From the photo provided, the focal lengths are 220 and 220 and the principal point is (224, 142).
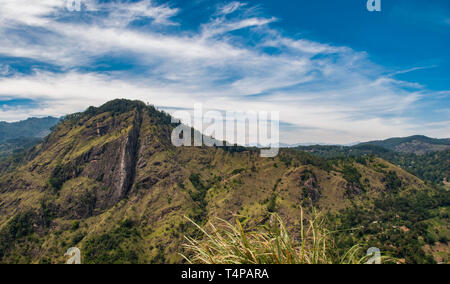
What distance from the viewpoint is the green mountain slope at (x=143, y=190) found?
249 ft

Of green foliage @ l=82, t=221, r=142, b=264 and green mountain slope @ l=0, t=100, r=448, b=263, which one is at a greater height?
green mountain slope @ l=0, t=100, r=448, b=263

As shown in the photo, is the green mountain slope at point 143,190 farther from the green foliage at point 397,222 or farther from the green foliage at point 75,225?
the green foliage at point 397,222

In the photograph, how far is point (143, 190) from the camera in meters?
99.4

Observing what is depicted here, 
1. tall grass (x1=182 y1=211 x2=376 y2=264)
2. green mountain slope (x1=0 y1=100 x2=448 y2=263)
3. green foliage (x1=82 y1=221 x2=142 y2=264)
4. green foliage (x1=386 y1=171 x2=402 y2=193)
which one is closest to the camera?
tall grass (x1=182 y1=211 x2=376 y2=264)

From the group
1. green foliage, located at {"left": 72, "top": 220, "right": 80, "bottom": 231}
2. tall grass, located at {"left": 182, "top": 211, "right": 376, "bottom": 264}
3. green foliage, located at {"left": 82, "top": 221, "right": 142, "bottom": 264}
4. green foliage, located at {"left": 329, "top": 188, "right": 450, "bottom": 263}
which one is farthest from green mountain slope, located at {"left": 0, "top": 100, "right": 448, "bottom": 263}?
tall grass, located at {"left": 182, "top": 211, "right": 376, "bottom": 264}

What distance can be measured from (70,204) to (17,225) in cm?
1627

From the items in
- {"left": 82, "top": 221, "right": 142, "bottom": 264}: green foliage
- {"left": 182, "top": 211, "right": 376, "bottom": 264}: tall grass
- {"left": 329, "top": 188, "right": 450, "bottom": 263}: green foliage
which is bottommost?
{"left": 82, "top": 221, "right": 142, "bottom": 264}: green foliage

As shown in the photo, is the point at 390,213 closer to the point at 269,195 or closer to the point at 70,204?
the point at 269,195

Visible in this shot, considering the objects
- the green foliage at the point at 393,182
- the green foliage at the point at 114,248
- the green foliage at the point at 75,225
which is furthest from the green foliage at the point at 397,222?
the green foliage at the point at 75,225

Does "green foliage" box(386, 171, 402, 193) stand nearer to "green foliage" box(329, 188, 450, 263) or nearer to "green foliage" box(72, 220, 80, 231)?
"green foliage" box(329, 188, 450, 263)

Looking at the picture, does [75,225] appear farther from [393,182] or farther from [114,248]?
[393,182]

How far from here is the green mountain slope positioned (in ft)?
249

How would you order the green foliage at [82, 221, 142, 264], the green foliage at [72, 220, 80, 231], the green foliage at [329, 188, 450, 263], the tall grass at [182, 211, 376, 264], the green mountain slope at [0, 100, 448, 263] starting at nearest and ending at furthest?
the tall grass at [182, 211, 376, 264]
the green foliage at [329, 188, 450, 263]
the green foliage at [82, 221, 142, 264]
the green mountain slope at [0, 100, 448, 263]
the green foliage at [72, 220, 80, 231]
